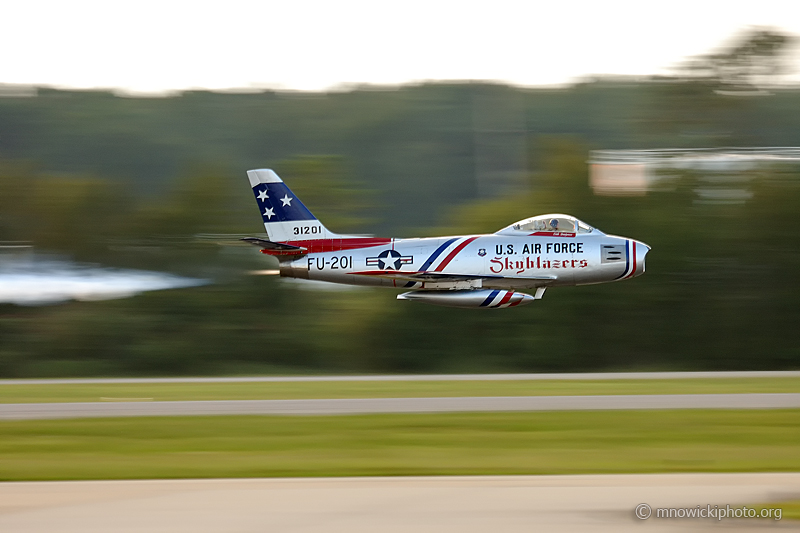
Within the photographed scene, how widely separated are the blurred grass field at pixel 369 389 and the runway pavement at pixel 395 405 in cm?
130

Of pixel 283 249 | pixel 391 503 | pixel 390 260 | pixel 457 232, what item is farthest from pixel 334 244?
pixel 391 503

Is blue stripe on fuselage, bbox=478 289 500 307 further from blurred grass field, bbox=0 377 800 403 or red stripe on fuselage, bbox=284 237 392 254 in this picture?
red stripe on fuselage, bbox=284 237 392 254

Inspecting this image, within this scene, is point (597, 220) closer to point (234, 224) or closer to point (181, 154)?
point (234, 224)

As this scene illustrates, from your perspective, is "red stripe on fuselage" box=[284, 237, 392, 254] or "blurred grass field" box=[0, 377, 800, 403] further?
"red stripe on fuselage" box=[284, 237, 392, 254]

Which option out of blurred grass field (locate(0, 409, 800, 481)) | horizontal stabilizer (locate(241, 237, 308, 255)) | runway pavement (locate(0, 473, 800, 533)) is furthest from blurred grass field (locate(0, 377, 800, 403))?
runway pavement (locate(0, 473, 800, 533))

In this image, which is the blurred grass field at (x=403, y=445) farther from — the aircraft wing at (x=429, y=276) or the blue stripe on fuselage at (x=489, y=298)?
the aircraft wing at (x=429, y=276)

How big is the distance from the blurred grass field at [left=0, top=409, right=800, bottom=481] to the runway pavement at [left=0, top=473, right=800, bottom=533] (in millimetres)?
1317

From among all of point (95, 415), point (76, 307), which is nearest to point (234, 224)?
point (76, 307)

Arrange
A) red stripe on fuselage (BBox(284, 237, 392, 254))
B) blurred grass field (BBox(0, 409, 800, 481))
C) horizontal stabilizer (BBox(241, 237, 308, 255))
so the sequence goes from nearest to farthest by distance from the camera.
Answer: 1. blurred grass field (BBox(0, 409, 800, 481))
2. horizontal stabilizer (BBox(241, 237, 308, 255))
3. red stripe on fuselage (BBox(284, 237, 392, 254))

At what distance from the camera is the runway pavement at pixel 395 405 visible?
1686cm

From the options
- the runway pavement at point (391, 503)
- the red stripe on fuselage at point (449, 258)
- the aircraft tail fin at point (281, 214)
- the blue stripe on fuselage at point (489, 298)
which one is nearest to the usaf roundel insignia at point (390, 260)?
the red stripe on fuselage at point (449, 258)

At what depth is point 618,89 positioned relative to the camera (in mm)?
60156

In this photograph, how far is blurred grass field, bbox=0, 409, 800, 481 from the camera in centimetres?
1155

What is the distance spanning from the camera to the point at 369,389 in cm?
2239
